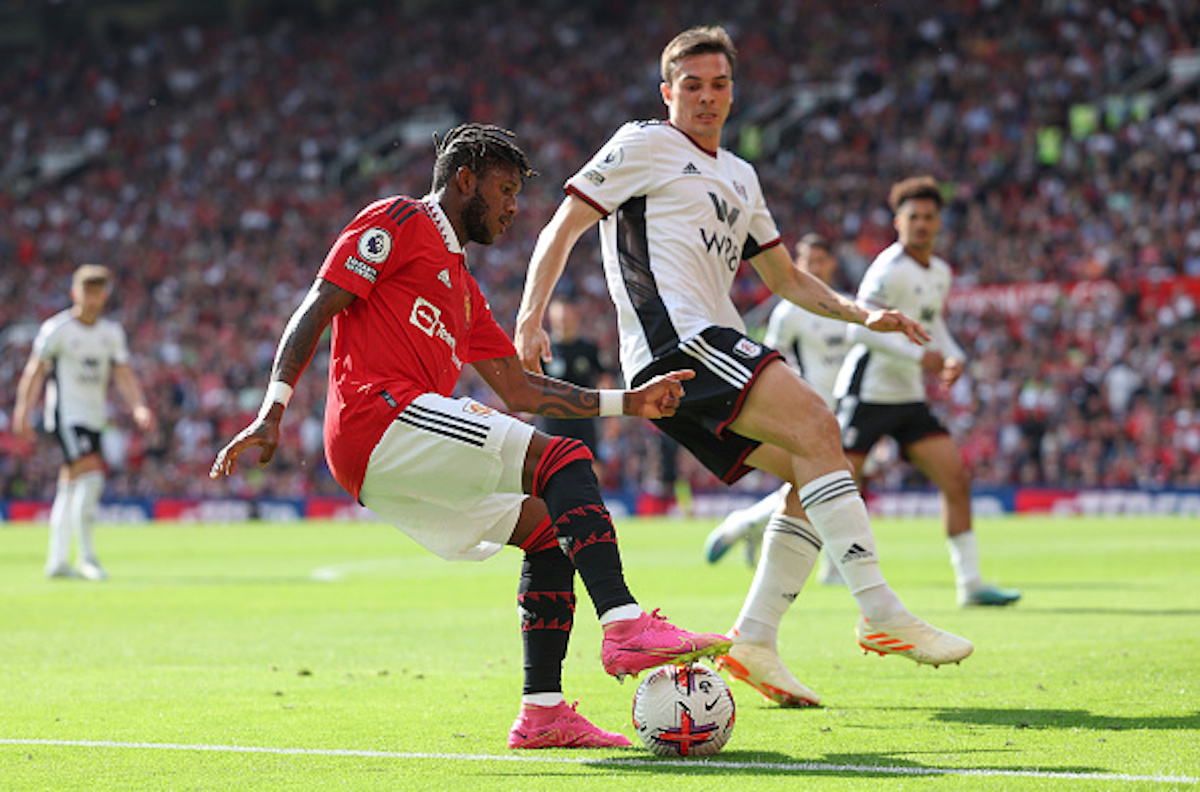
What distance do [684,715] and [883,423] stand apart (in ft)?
20.1

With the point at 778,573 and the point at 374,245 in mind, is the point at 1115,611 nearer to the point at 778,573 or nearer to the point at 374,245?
the point at 778,573

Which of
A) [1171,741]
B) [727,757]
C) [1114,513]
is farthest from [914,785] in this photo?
[1114,513]

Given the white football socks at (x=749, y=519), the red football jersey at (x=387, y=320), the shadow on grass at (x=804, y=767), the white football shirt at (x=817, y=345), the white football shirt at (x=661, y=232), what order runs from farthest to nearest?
the white football shirt at (x=817, y=345) → the white football socks at (x=749, y=519) → the white football shirt at (x=661, y=232) → the red football jersey at (x=387, y=320) → the shadow on grass at (x=804, y=767)

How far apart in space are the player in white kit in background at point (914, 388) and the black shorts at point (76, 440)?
7.64m

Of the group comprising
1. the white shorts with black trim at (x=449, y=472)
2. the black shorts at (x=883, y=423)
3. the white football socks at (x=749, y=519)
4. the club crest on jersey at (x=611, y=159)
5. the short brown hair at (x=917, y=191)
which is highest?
the short brown hair at (x=917, y=191)

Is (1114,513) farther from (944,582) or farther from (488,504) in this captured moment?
(488,504)

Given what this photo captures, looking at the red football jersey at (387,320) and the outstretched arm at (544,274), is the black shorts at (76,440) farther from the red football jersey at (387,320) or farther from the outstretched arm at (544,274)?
the red football jersey at (387,320)

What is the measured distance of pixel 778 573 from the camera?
640 centimetres

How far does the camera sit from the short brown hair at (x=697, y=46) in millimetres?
6172

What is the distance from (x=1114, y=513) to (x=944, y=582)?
13.3m

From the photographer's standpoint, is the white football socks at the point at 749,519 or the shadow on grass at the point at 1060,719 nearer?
the shadow on grass at the point at 1060,719

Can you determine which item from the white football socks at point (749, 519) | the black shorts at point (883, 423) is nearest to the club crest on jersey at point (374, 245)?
the black shorts at point (883, 423)

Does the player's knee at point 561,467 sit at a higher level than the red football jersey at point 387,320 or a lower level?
lower

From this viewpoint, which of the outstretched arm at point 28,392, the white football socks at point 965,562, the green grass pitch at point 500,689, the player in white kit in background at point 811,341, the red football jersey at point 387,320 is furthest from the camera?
the outstretched arm at point 28,392
